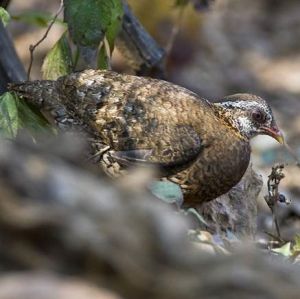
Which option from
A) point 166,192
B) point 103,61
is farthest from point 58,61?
point 166,192

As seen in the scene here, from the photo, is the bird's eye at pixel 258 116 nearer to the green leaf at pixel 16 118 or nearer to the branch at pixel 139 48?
the branch at pixel 139 48

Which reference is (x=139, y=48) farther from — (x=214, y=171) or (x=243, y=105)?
(x=214, y=171)

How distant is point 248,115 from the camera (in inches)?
253

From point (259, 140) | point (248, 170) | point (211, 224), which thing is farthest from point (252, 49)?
point (211, 224)

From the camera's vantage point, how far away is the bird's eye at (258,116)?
6445 mm

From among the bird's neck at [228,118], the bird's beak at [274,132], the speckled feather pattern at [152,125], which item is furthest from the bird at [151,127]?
the bird's beak at [274,132]

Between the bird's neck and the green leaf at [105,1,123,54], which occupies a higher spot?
the bird's neck

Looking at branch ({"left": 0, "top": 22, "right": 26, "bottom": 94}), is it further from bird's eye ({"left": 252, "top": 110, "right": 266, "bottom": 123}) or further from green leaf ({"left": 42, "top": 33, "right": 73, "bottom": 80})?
bird's eye ({"left": 252, "top": 110, "right": 266, "bottom": 123})

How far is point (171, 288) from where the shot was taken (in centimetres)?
187

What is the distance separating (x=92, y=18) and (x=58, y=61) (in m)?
0.66

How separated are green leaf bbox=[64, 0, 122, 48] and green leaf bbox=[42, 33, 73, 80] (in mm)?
327

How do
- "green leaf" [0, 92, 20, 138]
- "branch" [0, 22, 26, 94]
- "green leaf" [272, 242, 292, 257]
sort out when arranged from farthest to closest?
1. "branch" [0, 22, 26, 94]
2. "green leaf" [0, 92, 20, 138]
3. "green leaf" [272, 242, 292, 257]

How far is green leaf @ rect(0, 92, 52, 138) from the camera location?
4.90 m

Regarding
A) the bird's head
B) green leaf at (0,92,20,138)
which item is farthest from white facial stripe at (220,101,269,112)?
green leaf at (0,92,20,138)
